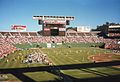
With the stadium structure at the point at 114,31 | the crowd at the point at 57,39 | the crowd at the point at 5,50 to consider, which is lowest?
the crowd at the point at 5,50

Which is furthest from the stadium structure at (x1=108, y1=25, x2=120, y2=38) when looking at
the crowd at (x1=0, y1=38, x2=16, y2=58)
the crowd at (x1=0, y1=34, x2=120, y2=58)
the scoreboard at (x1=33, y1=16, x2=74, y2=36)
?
the crowd at (x1=0, y1=38, x2=16, y2=58)

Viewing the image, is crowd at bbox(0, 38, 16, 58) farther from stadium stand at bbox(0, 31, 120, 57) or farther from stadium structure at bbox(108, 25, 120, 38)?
stadium structure at bbox(108, 25, 120, 38)

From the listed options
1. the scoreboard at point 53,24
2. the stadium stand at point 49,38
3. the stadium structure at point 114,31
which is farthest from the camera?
the stadium structure at point 114,31

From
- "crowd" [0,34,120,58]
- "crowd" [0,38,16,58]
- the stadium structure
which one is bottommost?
"crowd" [0,38,16,58]

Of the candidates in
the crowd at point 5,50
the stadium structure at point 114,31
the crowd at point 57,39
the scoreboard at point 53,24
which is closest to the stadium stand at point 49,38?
the crowd at point 57,39

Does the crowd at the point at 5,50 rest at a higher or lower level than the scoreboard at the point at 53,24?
lower

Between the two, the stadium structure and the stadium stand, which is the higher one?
the stadium structure

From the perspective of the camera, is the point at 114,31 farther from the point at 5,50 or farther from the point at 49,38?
the point at 5,50

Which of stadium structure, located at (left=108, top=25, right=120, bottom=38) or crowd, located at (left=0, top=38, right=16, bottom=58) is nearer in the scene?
crowd, located at (left=0, top=38, right=16, bottom=58)

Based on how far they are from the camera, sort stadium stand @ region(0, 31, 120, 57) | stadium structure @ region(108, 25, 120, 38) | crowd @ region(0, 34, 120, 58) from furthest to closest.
A: stadium structure @ region(108, 25, 120, 38), stadium stand @ region(0, 31, 120, 57), crowd @ region(0, 34, 120, 58)

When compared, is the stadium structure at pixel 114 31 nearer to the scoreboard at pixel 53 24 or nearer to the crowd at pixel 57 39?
the crowd at pixel 57 39

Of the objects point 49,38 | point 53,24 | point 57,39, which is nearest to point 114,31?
point 57,39

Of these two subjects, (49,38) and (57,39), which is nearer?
(57,39)

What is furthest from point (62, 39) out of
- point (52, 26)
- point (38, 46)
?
point (38, 46)
